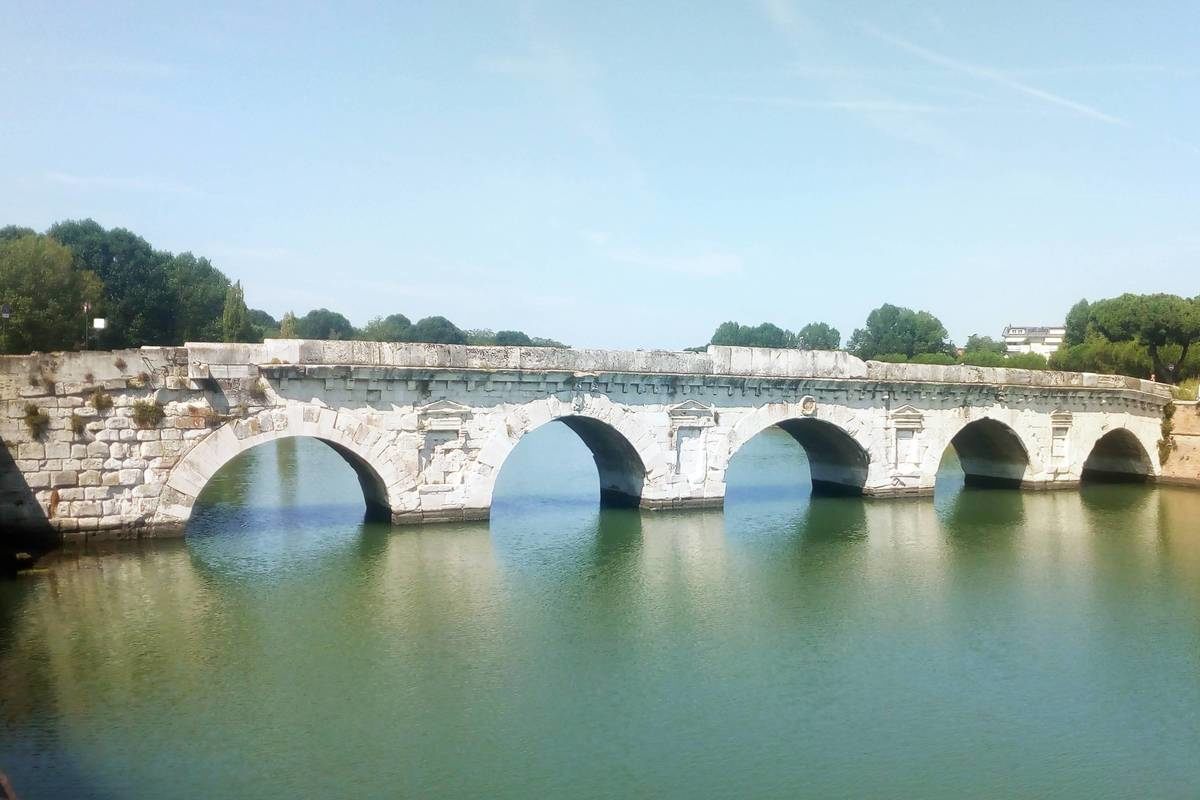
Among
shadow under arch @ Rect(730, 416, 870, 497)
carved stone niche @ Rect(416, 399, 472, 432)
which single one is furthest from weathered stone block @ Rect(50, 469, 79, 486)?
shadow under arch @ Rect(730, 416, 870, 497)

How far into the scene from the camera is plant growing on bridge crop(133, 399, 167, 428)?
16250 mm

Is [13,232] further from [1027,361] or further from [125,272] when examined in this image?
[1027,361]

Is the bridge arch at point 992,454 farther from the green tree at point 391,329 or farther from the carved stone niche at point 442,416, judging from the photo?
the green tree at point 391,329

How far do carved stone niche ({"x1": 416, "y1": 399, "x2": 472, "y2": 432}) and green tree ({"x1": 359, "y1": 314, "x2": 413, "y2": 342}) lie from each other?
207 ft

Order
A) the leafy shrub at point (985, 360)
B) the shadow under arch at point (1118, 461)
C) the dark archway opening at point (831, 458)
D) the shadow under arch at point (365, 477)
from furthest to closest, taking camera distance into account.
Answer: the leafy shrub at point (985, 360) → the shadow under arch at point (1118, 461) → the dark archway opening at point (831, 458) → the shadow under arch at point (365, 477)

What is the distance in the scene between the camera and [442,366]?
18469mm

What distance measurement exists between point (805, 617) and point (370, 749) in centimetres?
716

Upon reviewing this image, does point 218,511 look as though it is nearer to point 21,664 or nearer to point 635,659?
point 21,664

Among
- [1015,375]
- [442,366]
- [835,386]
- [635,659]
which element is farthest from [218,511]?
[1015,375]

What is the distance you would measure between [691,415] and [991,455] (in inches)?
452

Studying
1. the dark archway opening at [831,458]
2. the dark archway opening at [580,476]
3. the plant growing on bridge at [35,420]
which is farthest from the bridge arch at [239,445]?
the dark archway opening at [831,458]

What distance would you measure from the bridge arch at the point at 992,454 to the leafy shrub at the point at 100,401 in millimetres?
19853

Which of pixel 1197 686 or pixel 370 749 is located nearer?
pixel 370 749

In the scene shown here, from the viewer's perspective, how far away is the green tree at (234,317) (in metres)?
45.7
